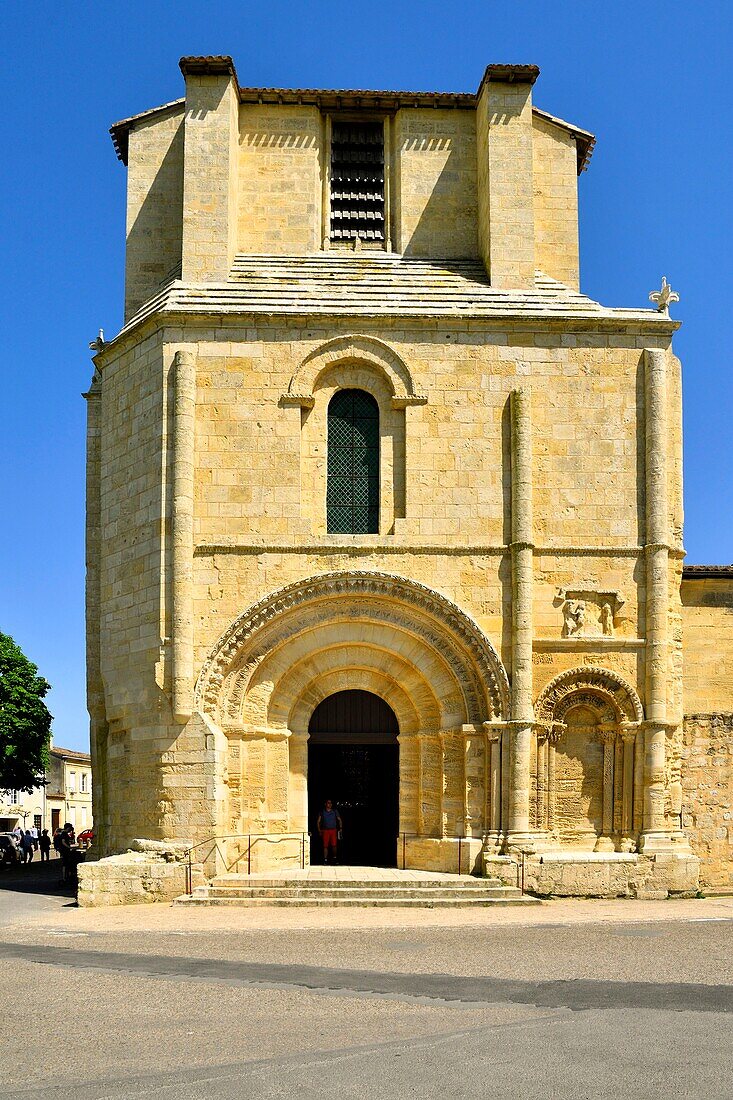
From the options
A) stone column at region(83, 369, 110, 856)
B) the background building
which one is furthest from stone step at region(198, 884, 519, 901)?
the background building

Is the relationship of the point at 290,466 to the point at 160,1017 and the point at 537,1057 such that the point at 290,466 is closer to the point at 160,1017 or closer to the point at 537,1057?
the point at 160,1017

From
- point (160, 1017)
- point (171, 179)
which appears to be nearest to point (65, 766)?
point (171, 179)

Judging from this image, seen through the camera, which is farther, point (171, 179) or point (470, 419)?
point (171, 179)

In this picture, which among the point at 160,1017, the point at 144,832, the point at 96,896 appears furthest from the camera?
the point at 144,832

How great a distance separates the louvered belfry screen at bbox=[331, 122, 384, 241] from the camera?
22.5 m

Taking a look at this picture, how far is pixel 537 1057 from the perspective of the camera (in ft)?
26.7

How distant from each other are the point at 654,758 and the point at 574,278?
26.6 feet

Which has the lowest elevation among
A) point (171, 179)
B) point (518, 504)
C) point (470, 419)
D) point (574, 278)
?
point (518, 504)

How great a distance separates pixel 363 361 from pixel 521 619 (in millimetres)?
4620

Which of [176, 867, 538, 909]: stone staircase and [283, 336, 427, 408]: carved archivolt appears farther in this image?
[283, 336, 427, 408]: carved archivolt

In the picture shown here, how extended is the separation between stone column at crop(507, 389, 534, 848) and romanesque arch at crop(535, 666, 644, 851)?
15.3 inches

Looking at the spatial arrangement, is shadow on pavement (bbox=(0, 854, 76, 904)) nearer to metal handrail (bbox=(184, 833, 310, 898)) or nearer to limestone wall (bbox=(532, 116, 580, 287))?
metal handrail (bbox=(184, 833, 310, 898))

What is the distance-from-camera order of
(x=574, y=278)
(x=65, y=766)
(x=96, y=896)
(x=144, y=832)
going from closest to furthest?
(x=96, y=896), (x=144, y=832), (x=574, y=278), (x=65, y=766)

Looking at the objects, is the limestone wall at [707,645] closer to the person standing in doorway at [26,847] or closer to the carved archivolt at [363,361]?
the carved archivolt at [363,361]
